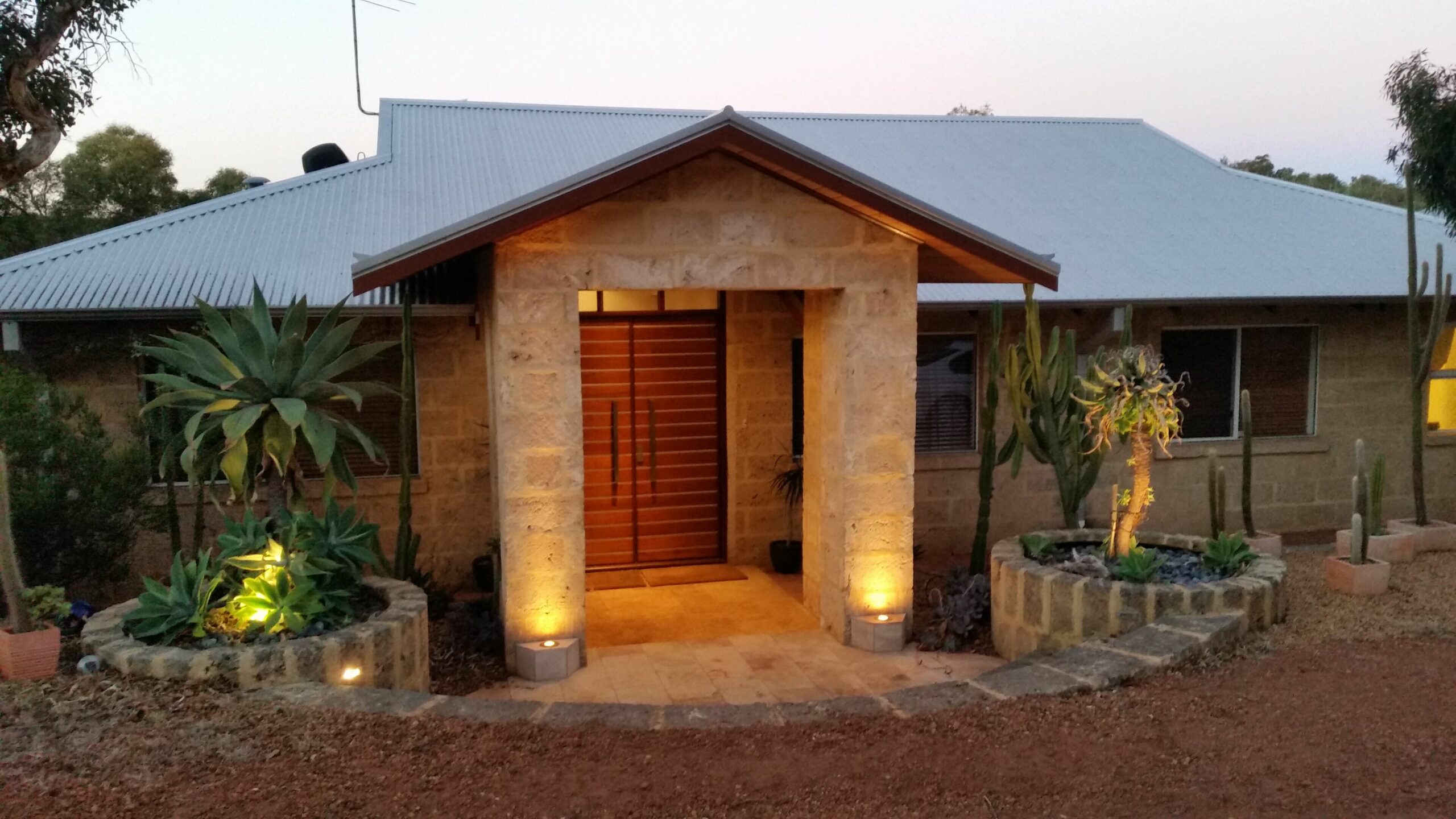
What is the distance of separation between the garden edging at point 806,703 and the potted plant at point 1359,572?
8.14 feet

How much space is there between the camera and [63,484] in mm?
7336

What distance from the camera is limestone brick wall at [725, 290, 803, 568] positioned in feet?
32.0

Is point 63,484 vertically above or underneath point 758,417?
underneath

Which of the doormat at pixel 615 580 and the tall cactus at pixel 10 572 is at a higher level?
the tall cactus at pixel 10 572

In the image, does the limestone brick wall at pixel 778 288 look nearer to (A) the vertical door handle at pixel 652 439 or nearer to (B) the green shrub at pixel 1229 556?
(B) the green shrub at pixel 1229 556

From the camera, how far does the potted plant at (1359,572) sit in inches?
303

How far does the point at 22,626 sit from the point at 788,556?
5.99 meters

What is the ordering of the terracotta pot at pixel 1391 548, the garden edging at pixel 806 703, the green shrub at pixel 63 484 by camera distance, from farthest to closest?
A: the terracotta pot at pixel 1391 548 < the green shrub at pixel 63 484 < the garden edging at pixel 806 703

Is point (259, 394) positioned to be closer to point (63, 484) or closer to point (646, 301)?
point (63, 484)

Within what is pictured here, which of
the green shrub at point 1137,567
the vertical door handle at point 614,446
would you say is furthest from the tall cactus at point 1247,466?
the vertical door handle at point 614,446

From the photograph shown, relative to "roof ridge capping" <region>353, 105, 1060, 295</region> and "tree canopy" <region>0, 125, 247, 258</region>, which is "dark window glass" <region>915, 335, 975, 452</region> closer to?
"roof ridge capping" <region>353, 105, 1060, 295</region>

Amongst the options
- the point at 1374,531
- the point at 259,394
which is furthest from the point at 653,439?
the point at 1374,531

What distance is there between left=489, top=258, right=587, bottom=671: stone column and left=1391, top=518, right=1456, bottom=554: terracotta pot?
7.43 m

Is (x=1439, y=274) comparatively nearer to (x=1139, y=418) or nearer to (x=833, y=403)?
(x=1139, y=418)
